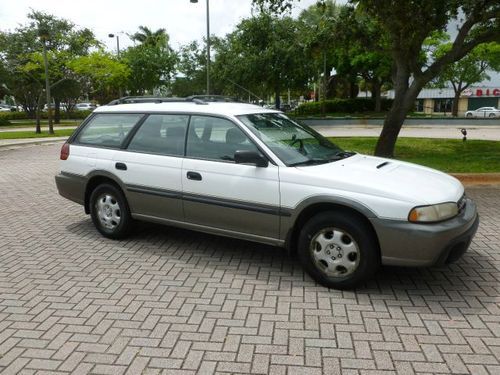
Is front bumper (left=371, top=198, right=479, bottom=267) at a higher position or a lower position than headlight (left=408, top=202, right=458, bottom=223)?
lower

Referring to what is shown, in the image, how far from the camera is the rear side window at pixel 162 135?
4961mm

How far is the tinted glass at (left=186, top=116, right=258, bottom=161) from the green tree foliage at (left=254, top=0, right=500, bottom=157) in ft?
25.2

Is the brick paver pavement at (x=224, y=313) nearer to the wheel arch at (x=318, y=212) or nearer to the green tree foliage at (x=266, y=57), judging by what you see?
the wheel arch at (x=318, y=212)

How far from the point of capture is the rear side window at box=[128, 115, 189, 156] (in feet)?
16.3

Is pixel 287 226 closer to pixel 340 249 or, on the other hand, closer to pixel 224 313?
pixel 340 249

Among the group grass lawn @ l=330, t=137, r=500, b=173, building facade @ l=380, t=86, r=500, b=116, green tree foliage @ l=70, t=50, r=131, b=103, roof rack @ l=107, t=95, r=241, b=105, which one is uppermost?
green tree foliage @ l=70, t=50, r=131, b=103

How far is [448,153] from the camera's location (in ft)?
41.1

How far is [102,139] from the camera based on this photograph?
5.64 meters

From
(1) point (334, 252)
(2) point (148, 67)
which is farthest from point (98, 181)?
(2) point (148, 67)

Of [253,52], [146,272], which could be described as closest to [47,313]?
[146,272]

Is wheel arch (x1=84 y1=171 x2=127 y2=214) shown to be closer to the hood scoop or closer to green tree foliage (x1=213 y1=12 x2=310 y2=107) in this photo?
the hood scoop

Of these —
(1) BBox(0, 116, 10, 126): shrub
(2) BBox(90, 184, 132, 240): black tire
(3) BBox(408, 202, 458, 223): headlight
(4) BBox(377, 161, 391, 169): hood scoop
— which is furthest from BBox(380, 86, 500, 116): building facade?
(3) BBox(408, 202, 458, 223): headlight

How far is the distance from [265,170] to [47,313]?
220 centimetres

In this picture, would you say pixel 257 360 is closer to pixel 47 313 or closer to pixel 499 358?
pixel 499 358
